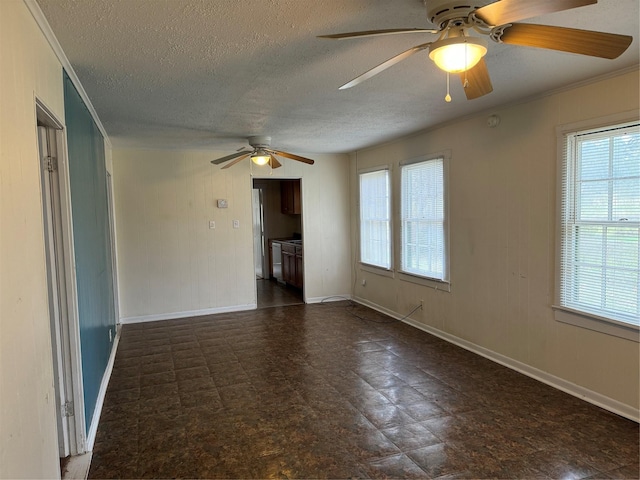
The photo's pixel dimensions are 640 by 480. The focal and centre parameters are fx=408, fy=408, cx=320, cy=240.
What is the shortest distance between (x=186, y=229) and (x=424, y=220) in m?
3.22

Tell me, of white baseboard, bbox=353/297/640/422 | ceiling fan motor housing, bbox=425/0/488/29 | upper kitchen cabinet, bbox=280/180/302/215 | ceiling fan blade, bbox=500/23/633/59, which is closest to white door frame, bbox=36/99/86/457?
ceiling fan motor housing, bbox=425/0/488/29

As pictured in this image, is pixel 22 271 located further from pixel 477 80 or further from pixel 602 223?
pixel 602 223

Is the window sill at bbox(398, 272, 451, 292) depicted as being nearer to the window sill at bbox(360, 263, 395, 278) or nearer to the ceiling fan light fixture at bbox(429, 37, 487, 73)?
the window sill at bbox(360, 263, 395, 278)

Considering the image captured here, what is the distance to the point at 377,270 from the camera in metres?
5.86

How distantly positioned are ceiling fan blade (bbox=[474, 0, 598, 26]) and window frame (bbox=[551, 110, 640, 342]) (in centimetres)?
182

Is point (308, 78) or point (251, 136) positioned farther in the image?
point (251, 136)

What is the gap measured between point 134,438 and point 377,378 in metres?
1.90

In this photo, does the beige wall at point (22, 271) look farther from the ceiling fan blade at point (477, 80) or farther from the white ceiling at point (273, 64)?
the ceiling fan blade at point (477, 80)

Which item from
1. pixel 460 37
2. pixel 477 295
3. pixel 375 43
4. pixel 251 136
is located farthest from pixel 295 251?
pixel 460 37

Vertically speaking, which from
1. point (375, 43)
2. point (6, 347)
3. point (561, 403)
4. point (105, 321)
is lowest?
point (561, 403)

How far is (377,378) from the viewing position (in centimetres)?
350

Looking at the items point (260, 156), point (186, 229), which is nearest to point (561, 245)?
point (260, 156)

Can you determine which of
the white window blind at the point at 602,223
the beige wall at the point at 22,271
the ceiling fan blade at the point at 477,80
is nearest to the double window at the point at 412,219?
the white window blind at the point at 602,223

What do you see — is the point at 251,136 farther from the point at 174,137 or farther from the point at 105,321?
the point at 105,321
